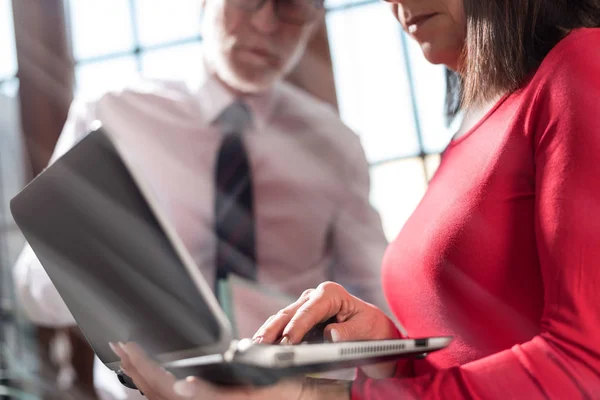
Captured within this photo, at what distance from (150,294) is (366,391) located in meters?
0.19

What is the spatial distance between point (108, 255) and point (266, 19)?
46.7 inches

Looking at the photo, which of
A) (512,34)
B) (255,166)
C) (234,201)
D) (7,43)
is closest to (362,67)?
(255,166)

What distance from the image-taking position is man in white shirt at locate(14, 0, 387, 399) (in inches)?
60.7

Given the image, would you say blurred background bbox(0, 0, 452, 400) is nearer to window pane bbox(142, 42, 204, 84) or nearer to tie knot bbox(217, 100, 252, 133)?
window pane bbox(142, 42, 204, 84)

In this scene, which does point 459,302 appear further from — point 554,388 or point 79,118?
point 79,118

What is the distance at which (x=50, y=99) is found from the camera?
2.62 m

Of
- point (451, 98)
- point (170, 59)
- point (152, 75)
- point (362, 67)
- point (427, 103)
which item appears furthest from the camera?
point (170, 59)

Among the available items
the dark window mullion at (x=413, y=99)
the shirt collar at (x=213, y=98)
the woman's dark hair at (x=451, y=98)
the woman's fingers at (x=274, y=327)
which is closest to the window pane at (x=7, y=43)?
the shirt collar at (x=213, y=98)

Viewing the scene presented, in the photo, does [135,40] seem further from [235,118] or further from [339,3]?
[235,118]

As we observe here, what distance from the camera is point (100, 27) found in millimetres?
2967

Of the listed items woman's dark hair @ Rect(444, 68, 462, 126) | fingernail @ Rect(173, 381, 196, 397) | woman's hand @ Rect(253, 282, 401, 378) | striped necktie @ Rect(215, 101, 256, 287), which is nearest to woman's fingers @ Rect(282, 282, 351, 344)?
woman's hand @ Rect(253, 282, 401, 378)

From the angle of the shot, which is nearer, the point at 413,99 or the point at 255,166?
the point at 255,166

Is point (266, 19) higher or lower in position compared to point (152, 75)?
higher

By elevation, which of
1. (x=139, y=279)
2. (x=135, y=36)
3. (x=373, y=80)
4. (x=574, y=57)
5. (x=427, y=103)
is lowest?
(x=427, y=103)
